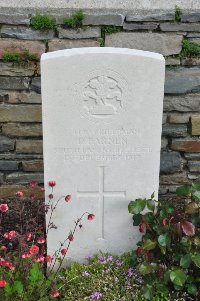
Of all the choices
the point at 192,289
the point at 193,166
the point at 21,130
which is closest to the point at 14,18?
the point at 21,130

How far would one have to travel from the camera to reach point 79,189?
2924mm

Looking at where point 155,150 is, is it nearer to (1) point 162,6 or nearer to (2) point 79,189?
(2) point 79,189

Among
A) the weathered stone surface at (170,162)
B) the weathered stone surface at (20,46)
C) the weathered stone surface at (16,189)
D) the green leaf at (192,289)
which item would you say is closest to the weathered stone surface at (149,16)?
the weathered stone surface at (20,46)

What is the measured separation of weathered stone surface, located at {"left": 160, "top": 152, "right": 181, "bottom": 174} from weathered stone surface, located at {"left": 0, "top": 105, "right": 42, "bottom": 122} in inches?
40.3

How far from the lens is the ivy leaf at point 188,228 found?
8.60 ft

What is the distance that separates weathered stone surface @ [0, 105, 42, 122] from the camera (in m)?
3.61

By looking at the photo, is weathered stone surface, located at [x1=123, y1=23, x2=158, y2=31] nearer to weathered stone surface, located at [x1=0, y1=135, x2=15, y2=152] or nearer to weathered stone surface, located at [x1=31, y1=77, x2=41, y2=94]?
weathered stone surface, located at [x1=31, y1=77, x2=41, y2=94]

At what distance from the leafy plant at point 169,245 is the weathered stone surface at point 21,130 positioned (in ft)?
3.83

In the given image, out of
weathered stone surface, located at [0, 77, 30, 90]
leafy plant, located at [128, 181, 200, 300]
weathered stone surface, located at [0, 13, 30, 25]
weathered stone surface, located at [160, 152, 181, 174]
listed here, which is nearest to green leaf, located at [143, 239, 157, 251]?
leafy plant, located at [128, 181, 200, 300]

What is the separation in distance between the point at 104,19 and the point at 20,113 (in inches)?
37.0

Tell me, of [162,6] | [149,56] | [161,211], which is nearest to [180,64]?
[162,6]

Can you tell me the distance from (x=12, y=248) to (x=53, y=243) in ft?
1.17

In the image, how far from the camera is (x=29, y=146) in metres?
3.73

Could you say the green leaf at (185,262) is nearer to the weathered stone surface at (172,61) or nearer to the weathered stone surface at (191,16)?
the weathered stone surface at (172,61)
